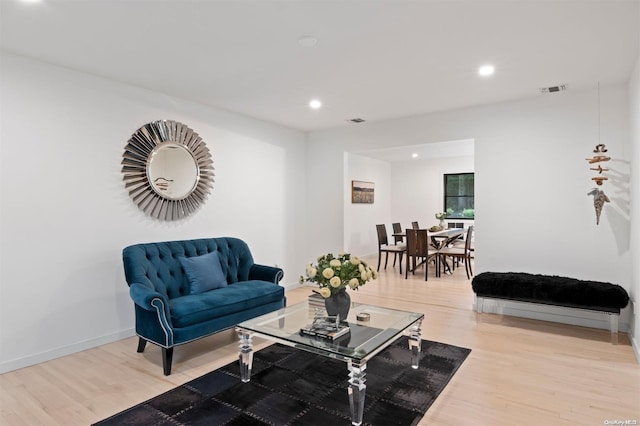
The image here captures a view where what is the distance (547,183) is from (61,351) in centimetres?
524

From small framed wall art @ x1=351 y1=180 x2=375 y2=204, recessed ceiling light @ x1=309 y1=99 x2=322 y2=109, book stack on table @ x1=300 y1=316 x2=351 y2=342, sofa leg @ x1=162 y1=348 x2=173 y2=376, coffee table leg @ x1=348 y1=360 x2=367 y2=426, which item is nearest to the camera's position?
coffee table leg @ x1=348 y1=360 x2=367 y2=426

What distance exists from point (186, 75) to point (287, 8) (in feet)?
5.29

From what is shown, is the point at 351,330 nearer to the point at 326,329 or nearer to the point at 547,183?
the point at 326,329

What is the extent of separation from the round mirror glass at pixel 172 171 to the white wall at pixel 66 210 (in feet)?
1.02

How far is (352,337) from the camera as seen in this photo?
2.57 meters

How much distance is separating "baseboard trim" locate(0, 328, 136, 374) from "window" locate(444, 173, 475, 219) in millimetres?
7894

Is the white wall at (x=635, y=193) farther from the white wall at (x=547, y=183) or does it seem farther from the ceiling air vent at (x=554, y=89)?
the ceiling air vent at (x=554, y=89)

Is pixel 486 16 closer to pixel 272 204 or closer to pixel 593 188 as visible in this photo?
pixel 593 188

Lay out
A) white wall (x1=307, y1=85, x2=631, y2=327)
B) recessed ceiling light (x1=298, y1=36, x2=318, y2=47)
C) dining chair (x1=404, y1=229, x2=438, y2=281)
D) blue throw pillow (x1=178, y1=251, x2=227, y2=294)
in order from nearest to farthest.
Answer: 1. recessed ceiling light (x1=298, y1=36, x2=318, y2=47)
2. blue throw pillow (x1=178, y1=251, x2=227, y2=294)
3. white wall (x1=307, y1=85, x2=631, y2=327)
4. dining chair (x1=404, y1=229, x2=438, y2=281)

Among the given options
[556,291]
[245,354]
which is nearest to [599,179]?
[556,291]

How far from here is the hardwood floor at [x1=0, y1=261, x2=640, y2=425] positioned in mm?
2322

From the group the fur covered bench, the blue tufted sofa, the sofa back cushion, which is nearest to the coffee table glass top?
the blue tufted sofa

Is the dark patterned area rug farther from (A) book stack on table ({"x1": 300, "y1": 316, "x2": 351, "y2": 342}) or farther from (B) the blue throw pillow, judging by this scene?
(B) the blue throw pillow

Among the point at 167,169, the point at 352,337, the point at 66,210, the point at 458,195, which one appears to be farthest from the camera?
the point at 458,195
